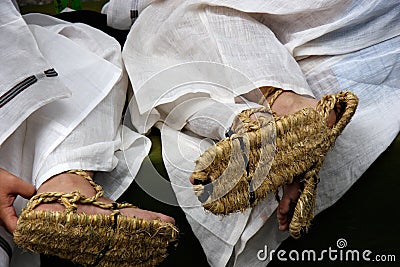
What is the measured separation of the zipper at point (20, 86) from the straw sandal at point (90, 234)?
0.18m

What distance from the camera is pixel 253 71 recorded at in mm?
1078

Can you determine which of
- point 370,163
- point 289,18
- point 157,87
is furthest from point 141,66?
point 370,163

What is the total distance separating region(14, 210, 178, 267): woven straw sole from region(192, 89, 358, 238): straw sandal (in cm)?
9

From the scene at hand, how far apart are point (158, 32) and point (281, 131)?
1.16 feet

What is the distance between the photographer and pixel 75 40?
1.20 metres

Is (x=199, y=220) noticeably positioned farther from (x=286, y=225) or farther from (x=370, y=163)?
(x=370, y=163)

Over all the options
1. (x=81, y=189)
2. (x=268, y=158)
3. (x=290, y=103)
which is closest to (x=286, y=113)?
(x=290, y=103)

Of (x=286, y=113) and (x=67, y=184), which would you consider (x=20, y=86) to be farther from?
(x=286, y=113)

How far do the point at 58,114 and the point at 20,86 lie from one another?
7 centimetres

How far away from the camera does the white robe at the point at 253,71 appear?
1.06 metres

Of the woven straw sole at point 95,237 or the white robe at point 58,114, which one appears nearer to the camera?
the woven straw sole at point 95,237

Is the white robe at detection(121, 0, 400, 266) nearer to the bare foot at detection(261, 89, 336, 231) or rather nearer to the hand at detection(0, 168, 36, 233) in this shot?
the bare foot at detection(261, 89, 336, 231)

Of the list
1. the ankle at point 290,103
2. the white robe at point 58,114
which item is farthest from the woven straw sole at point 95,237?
the ankle at point 290,103

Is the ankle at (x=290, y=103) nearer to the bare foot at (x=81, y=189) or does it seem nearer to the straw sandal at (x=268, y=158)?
the straw sandal at (x=268, y=158)
